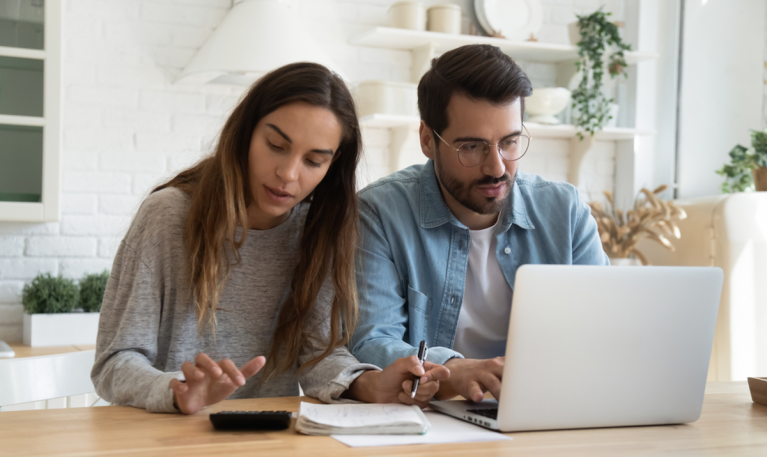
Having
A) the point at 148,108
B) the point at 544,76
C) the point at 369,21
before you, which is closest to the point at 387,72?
the point at 369,21

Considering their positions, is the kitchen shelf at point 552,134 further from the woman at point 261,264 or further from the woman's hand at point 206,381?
the woman's hand at point 206,381

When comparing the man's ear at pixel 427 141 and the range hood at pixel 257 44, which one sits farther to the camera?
the range hood at pixel 257 44

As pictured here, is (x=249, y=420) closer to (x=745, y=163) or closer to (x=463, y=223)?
(x=463, y=223)

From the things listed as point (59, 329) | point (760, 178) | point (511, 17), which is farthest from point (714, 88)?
point (59, 329)

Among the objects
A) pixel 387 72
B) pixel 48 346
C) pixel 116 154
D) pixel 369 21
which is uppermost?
pixel 369 21

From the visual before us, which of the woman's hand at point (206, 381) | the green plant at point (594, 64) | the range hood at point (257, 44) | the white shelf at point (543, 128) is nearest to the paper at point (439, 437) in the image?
the woman's hand at point (206, 381)

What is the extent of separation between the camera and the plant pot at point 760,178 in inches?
108

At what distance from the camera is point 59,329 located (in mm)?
2326

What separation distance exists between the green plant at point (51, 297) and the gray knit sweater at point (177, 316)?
125cm

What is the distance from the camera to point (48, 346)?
2.33 metres

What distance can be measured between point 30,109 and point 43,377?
1.27 meters

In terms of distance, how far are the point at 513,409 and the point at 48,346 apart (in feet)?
6.14

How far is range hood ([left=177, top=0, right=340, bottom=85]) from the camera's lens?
2250mm

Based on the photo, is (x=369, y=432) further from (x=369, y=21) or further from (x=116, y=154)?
(x=369, y=21)
